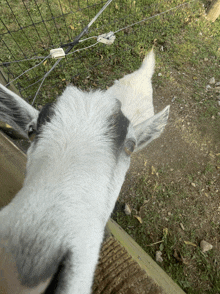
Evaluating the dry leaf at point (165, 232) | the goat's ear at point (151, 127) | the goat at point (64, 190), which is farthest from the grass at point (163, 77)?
the goat at point (64, 190)

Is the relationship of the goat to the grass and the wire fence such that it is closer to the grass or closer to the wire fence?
the grass

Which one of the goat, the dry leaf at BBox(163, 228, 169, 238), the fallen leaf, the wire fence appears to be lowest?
the dry leaf at BBox(163, 228, 169, 238)

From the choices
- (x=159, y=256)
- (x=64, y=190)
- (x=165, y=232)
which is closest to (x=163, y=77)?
(x=165, y=232)

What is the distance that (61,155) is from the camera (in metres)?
1.54

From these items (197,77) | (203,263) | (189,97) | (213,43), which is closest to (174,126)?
(189,97)

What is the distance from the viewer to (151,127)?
228 centimetres

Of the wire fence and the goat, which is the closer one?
the goat

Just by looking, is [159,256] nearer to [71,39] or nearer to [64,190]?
[64,190]

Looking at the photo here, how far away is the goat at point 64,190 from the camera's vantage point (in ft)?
3.55

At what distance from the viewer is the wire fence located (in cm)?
421

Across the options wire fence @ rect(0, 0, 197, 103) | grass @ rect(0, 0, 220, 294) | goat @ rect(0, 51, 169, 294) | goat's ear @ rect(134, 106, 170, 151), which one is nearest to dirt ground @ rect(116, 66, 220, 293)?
grass @ rect(0, 0, 220, 294)

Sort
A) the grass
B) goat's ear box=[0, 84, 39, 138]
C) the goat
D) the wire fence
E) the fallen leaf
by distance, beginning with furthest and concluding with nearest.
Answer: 1. the wire fence
2. the grass
3. the fallen leaf
4. goat's ear box=[0, 84, 39, 138]
5. the goat

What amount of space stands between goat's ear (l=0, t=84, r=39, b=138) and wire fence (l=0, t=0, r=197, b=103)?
2142 mm

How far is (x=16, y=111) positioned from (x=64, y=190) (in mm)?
1060
